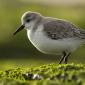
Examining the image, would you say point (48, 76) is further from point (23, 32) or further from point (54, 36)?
point (23, 32)

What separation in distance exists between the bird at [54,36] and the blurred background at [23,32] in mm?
5139

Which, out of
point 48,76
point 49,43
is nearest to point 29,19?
point 49,43

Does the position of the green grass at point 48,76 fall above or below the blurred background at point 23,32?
below

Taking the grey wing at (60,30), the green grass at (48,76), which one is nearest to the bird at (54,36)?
the grey wing at (60,30)

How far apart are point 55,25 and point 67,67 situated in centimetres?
283

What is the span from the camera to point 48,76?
8.12 meters

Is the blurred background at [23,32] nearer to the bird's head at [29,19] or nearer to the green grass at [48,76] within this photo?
the bird's head at [29,19]

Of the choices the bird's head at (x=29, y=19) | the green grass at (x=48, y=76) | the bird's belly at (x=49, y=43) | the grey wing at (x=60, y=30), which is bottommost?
the green grass at (x=48, y=76)

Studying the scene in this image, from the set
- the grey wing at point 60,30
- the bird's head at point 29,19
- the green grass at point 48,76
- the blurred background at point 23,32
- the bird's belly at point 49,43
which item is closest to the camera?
the green grass at point 48,76

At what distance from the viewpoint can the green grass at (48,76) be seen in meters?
7.42

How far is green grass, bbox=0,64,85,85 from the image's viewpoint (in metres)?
7.42

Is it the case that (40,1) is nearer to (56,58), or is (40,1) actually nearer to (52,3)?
(52,3)

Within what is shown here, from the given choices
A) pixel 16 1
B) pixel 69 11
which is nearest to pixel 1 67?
pixel 69 11

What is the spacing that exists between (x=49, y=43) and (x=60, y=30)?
512mm
